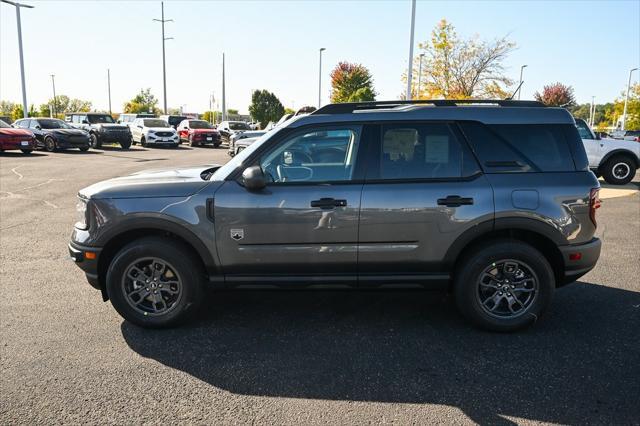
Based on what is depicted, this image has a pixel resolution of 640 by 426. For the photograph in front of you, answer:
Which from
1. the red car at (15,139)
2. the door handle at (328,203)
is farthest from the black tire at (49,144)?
the door handle at (328,203)

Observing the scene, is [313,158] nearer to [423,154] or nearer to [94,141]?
[423,154]

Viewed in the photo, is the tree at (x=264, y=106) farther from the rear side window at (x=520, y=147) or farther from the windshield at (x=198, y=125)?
the rear side window at (x=520, y=147)

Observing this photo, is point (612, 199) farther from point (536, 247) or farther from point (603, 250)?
point (536, 247)

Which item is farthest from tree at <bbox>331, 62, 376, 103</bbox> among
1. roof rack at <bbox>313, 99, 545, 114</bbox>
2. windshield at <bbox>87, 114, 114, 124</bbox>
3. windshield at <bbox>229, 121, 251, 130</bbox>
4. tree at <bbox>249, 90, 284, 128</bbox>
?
roof rack at <bbox>313, 99, 545, 114</bbox>

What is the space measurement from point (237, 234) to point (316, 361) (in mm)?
1166

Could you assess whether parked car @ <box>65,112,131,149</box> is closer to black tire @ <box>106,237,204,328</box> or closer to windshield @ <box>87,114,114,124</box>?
windshield @ <box>87,114,114,124</box>

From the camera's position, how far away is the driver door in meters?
3.83

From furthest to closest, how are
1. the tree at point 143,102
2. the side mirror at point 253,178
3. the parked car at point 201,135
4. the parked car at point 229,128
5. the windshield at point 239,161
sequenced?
1. the tree at point 143,102
2. the parked car at point 229,128
3. the parked car at point 201,135
4. the windshield at point 239,161
5. the side mirror at point 253,178

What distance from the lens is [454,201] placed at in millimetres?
3824

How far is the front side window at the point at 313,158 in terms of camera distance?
393cm

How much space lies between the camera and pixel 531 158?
12.9ft

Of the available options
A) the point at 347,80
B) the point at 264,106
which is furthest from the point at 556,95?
the point at 264,106

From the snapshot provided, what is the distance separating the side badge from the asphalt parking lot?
812 millimetres

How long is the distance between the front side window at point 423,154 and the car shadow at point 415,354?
1.33 metres
